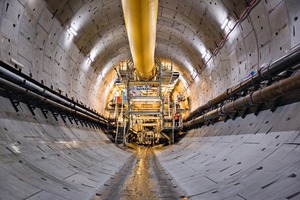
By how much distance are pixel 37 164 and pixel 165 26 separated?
7655mm

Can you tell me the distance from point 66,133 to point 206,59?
549 centimetres

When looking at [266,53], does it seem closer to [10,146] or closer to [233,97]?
[233,97]

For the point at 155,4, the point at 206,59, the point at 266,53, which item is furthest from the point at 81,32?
the point at 266,53

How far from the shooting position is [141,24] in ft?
19.1

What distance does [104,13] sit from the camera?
304 inches

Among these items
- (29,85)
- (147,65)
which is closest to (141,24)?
(29,85)

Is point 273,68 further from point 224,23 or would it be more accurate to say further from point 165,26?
point 165,26

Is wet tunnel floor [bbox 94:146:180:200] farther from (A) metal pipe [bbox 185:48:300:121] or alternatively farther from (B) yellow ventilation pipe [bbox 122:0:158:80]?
(B) yellow ventilation pipe [bbox 122:0:158:80]

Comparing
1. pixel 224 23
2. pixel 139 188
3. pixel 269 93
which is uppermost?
pixel 224 23

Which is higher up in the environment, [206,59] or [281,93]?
[206,59]

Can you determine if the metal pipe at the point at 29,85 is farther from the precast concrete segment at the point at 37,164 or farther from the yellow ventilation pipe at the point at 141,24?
the yellow ventilation pipe at the point at 141,24

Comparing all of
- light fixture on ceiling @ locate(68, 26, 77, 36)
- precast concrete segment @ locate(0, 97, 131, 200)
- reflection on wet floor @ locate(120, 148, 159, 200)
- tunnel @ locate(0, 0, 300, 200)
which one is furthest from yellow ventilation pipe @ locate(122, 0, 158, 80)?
reflection on wet floor @ locate(120, 148, 159, 200)

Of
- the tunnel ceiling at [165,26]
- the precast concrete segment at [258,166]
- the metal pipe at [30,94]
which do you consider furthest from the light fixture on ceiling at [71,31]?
the precast concrete segment at [258,166]

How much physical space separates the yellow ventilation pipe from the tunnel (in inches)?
1.7
